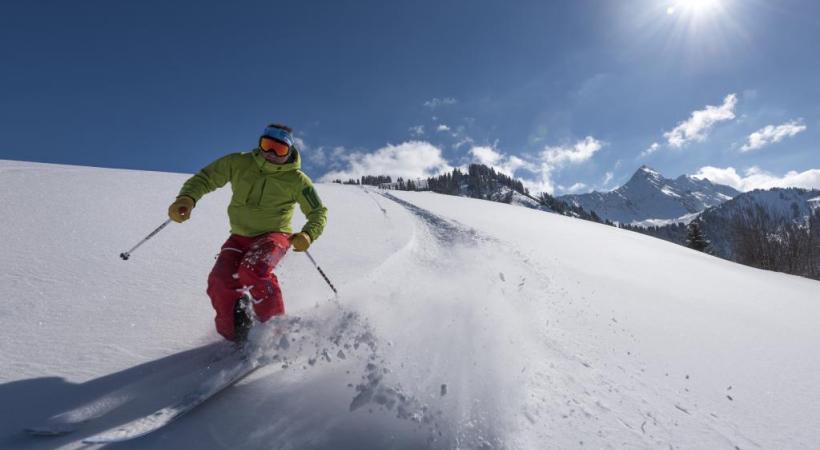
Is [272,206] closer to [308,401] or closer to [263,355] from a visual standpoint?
[263,355]

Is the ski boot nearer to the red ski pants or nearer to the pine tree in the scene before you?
the red ski pants

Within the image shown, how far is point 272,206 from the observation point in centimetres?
409

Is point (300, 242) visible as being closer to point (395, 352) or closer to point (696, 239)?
point (395, 352)

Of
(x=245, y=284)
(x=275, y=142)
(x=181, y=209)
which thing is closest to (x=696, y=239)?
(x=275, y=142)

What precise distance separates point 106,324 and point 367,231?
5.17 meters

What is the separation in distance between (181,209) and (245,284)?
1007 mm

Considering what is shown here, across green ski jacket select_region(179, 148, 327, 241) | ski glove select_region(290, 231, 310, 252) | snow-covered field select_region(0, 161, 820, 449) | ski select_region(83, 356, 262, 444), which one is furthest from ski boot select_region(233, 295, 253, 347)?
green ski jacket select_region(179, 148, 327, 241)

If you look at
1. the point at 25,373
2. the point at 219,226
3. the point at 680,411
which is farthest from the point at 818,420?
the point at 219,226

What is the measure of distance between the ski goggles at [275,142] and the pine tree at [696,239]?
153 ft

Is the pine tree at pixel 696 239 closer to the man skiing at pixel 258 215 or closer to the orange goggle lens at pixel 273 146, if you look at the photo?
the man skiing at pixel 258 215

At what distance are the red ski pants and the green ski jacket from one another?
36 centimetres

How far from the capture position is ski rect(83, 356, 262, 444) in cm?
215

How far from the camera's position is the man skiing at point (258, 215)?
3479 millimetres

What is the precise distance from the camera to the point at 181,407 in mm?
2410
